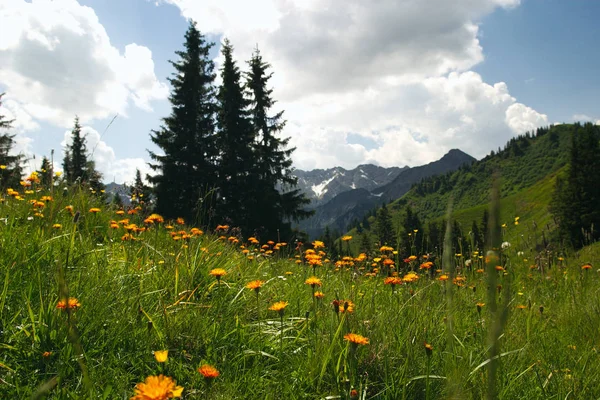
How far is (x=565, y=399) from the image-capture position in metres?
1.81

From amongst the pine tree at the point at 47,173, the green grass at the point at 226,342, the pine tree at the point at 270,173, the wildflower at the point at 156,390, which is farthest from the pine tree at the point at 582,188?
the wildflower at the point at 156,390

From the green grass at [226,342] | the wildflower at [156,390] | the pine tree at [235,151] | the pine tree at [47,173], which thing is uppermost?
the pine tree at [235,151]

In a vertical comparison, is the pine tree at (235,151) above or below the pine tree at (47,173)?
above

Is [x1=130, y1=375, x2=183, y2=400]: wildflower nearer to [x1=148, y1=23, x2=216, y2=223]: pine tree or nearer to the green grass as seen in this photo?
the green grass

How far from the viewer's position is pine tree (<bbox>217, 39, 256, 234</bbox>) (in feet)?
69.9

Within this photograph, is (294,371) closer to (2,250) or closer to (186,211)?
(2,250)

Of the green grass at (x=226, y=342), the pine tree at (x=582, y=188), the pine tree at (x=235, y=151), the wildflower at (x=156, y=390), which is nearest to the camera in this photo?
the wildflower at (x=156, y=390)

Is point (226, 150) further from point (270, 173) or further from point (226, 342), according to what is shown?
point (226, 342)

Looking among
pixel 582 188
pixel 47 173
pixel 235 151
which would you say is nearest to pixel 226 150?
pixel 235 151

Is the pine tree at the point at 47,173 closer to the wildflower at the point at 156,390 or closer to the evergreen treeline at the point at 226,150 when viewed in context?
the wildflower at the point at 156,390

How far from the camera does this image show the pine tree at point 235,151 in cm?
2130

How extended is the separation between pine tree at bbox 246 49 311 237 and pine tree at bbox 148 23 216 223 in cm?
280

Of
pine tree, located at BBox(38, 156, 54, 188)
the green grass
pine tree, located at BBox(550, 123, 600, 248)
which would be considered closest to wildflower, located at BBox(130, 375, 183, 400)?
the green grass

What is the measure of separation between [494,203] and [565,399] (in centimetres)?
193
